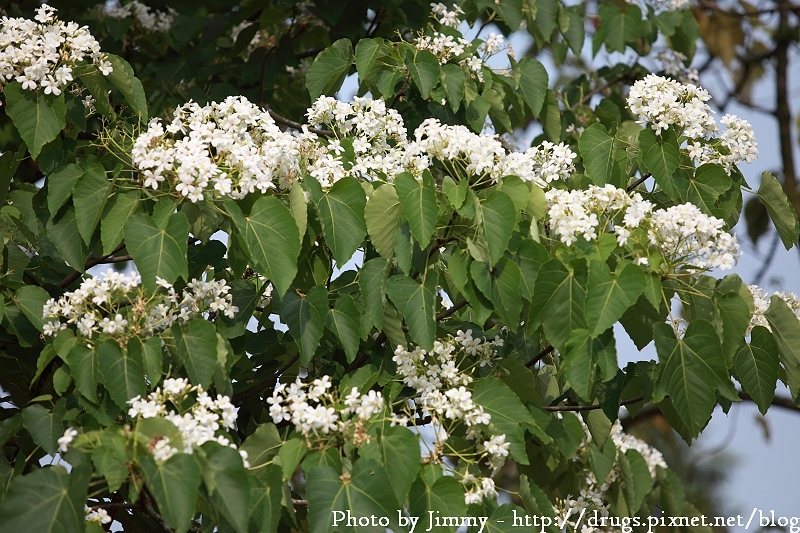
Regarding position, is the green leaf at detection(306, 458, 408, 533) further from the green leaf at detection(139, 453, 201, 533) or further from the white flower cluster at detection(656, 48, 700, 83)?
the white flower cluster at detection(656, 48, 700, 83)

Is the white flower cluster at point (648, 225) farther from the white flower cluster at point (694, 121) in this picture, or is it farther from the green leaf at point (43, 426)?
the green leaf at point (43, 426)

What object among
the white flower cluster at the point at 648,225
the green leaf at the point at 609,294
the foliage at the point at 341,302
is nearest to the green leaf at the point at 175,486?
the foliage at the point at 341,302

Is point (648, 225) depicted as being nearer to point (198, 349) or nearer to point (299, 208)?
point (299, 208)

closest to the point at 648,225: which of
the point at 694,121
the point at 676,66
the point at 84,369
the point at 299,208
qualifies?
the point at 694,121

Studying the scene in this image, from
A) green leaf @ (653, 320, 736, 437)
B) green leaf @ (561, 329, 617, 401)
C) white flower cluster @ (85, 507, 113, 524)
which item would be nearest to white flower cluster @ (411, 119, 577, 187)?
green leaf @ (561, 329, 617, 401)

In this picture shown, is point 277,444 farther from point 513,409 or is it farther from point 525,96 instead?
point 525,96

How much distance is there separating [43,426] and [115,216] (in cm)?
63

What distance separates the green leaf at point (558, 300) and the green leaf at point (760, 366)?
0.53 meters

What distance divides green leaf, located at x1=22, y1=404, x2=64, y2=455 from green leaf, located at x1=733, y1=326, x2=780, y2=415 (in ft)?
6.48

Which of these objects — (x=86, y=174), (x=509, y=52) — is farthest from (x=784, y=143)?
(x=86, y=174)

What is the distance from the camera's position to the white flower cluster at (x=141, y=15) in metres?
4.81

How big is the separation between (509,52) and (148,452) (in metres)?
2.44

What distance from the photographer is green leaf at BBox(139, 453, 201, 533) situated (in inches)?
86.4

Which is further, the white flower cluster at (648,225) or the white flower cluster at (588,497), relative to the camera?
the white flower cluster at (588,497)
